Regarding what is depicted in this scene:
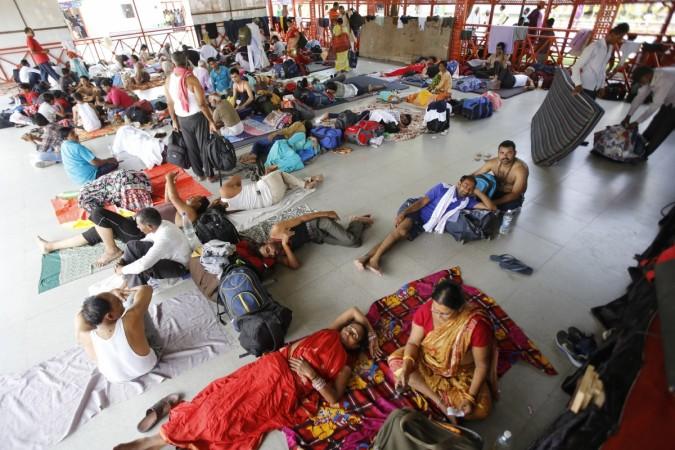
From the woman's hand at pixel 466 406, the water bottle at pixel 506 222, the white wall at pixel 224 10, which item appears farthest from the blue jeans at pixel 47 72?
the woman's hand at pixel 466 406

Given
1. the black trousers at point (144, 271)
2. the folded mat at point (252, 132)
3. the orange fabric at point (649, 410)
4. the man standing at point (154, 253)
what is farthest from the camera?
the folded mat at point (252, 132)

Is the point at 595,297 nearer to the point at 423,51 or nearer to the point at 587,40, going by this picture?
the point at 587,40

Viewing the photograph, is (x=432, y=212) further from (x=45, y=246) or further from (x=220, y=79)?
(x=220, y=79)

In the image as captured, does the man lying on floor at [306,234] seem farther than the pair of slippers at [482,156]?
No

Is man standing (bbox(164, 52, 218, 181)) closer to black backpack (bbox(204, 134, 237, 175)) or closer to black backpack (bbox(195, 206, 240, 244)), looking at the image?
black backpack (bbox(204, 134, 237, 175))

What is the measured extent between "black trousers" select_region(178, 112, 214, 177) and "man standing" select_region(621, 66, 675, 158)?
5.88 meters

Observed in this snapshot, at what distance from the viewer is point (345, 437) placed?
6.91 feet

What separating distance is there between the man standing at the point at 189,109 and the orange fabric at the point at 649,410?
15.8 feet

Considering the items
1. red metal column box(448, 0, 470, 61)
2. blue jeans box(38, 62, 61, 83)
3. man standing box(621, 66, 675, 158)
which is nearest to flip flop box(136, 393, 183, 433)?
man standing box(621, 66, 675, 158)

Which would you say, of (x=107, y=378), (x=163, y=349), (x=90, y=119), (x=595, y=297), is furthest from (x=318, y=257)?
(x=90, y=119)

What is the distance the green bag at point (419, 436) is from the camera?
1.61 meters

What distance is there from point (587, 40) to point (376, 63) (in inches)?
235

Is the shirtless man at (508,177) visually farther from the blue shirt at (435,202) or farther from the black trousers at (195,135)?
the black trousers at (195,135)

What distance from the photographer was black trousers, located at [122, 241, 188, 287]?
3113 millimetres
